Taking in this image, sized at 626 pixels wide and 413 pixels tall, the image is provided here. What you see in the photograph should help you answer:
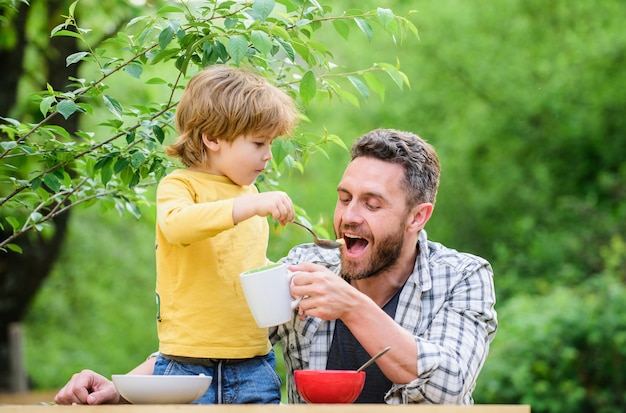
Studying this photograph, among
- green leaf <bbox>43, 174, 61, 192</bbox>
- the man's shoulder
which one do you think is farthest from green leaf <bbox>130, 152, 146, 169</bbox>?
the man's shoulder

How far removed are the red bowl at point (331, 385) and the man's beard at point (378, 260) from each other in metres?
0.56

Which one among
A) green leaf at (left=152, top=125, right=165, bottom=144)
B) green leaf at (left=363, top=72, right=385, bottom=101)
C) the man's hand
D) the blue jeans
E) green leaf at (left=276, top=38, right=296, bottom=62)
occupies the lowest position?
the man's hand

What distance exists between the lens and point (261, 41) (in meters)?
2.12

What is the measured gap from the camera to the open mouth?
7.97 ft

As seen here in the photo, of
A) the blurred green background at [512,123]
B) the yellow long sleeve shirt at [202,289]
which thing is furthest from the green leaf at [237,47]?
the blurred green background at [512,123]

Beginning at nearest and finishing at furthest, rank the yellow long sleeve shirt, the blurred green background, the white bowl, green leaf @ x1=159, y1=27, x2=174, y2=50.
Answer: the white bowl → the yellow long sleeve shirt → green leaf @ x1=159, y1=27, x2=174, y2=50 → the blurred green background

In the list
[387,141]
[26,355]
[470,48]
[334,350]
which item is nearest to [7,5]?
[387,141]

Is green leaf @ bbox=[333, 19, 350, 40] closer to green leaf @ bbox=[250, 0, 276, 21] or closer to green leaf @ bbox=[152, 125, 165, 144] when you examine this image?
green leaf @ bbox=[250, 0, 276, 21]

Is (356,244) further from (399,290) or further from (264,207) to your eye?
(264,207)

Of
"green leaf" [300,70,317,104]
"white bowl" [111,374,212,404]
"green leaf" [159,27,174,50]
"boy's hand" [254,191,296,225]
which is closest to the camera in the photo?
"white bowl" [111,374,212,404]

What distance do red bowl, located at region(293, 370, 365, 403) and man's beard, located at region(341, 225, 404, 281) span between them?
56 cm

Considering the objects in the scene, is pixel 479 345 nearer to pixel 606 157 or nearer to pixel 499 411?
pixel 499 411

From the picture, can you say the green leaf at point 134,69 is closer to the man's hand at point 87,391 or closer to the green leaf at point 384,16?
the green leaf at point 384,16

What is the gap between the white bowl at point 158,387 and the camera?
1.78 meters
